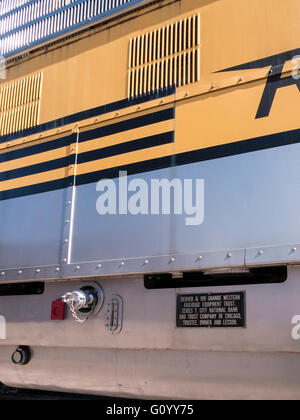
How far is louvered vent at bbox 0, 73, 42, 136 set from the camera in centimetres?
425

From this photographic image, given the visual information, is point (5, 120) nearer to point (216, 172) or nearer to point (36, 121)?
point (36, 121)

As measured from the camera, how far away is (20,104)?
14.4 feet

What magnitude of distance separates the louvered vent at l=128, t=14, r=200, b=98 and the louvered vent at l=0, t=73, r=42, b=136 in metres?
1.05

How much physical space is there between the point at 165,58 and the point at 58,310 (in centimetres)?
201

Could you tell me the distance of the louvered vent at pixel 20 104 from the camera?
13.9ft

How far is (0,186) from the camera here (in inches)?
164

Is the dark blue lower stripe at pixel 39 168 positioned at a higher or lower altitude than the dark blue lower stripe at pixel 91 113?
lower

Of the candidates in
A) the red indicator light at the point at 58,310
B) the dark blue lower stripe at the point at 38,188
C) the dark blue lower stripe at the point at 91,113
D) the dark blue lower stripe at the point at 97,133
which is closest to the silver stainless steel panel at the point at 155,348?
the red indicator light at the point at 58,310

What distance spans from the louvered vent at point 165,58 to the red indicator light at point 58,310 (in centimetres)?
163

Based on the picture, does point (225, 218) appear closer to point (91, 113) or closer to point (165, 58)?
point (165, 58)

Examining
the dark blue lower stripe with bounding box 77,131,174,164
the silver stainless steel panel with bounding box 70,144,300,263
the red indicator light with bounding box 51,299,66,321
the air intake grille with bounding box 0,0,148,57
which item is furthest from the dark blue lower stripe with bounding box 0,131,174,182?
the air intake grille with bounding box 0,0,148,57

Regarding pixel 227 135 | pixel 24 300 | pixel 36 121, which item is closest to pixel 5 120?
pixel 36 121

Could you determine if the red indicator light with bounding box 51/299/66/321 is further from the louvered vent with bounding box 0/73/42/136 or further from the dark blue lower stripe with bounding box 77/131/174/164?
the louvered vent with bounding box 0/73/42/136

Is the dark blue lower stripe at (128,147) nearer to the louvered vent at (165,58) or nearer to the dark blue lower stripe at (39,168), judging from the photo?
the dark blue lower stripe at (39,168)
